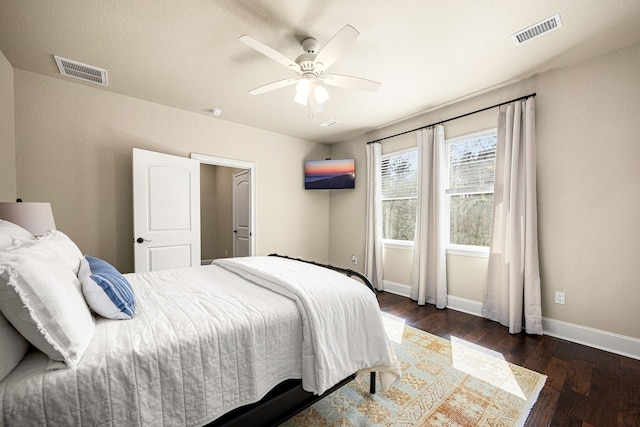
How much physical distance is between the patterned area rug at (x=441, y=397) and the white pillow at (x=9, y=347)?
1309 millimetres

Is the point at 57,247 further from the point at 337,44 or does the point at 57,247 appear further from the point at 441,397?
the point at 441,397

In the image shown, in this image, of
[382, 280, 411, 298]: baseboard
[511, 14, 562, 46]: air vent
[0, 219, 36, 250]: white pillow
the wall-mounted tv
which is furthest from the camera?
the wall-mounted tv

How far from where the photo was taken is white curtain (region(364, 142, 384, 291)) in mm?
4184

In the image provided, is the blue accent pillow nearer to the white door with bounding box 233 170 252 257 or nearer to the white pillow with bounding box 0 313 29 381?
the white pillow with bounding box 0 313 29 381

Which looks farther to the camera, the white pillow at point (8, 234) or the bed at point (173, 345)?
the white pillow at point (8, 234)

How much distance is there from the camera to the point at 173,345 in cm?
102

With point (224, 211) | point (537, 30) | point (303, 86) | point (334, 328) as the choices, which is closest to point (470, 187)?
point (537, 30)

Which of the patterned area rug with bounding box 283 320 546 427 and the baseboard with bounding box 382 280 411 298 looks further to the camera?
the baseboard with bounding box 382 280 411 298

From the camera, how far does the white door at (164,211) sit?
303cm

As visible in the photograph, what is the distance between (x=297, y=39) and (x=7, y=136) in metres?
2.84

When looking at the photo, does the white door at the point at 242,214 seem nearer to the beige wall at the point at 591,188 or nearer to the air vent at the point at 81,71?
the air vent at the point at 81,71

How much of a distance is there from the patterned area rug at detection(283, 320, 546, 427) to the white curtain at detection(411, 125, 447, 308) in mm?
1237

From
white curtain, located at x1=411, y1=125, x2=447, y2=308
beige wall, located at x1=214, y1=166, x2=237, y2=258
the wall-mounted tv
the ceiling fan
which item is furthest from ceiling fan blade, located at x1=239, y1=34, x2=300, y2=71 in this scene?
beige wall, located at x1=214, y1=166, x2=237, y2=258

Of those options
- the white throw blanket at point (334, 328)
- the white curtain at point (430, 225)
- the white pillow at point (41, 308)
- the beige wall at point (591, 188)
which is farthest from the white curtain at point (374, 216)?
the white pillow at point (41, 308)
